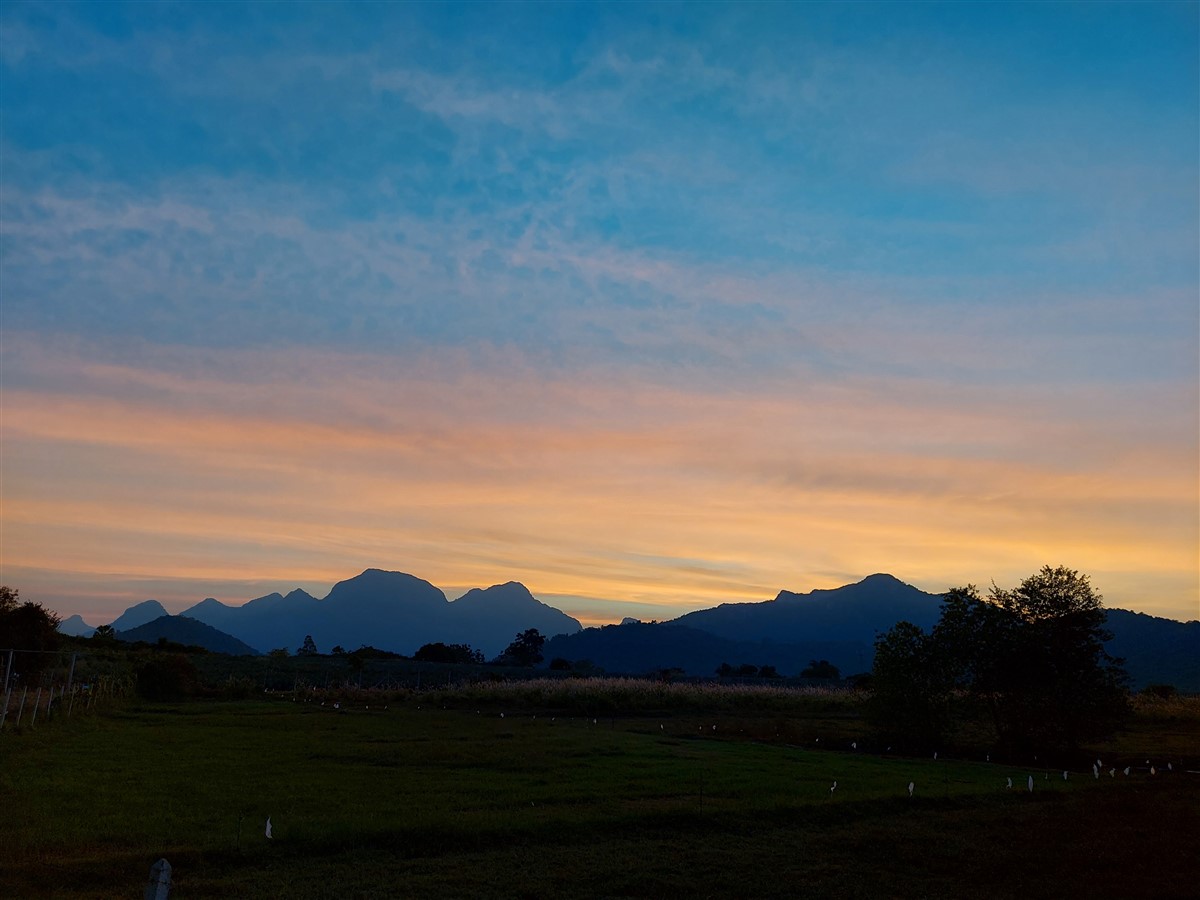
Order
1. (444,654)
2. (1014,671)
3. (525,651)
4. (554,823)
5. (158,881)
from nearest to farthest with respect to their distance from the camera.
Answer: (158,881) < (554,823) < (1014,671) < (444,654) < (525,651)

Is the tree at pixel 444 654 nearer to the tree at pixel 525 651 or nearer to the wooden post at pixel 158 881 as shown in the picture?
the tree at pixel 525 651

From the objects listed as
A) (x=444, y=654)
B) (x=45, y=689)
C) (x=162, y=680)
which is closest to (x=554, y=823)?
(x=45, y=689)

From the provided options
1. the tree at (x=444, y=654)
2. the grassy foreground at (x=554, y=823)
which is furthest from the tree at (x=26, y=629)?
the tree at (x=444, y=654)

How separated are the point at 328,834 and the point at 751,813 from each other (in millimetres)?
9461

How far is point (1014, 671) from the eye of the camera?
40531 millimetres

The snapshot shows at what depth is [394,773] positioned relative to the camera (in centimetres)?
2511

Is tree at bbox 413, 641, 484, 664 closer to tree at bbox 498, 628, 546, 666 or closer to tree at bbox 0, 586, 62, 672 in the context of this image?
tree at bbox 498, 628, 546, 666

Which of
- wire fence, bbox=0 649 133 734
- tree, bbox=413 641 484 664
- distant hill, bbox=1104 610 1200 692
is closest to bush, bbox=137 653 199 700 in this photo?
wire fence, bbox=0 649 133 734

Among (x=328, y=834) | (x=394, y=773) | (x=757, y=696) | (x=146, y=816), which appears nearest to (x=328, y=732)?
(x=394, y=773)

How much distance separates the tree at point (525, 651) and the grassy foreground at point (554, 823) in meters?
113

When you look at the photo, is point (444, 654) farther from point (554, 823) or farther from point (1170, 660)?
point (1170, 660)

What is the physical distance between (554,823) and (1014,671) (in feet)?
99.3

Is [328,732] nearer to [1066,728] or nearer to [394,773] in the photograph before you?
[394,773]

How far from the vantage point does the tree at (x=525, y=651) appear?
5659 inches
